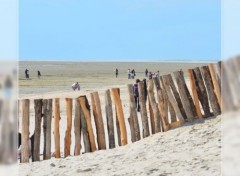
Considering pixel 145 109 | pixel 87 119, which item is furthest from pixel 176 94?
pixel 87 119

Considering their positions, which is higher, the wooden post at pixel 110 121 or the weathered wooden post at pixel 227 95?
the weathered wooden post at pixel 227 95

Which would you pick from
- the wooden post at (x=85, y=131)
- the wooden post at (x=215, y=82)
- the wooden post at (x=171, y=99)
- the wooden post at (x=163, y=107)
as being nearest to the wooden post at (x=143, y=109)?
the wooden post at (x=163, y=107)

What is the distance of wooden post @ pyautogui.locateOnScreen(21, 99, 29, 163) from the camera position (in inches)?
254

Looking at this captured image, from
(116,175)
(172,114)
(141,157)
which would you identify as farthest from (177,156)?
(172,114)

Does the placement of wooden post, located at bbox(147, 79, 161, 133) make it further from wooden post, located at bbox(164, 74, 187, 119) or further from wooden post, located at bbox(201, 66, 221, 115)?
wooden post, located at bbox(201, 66, 221, 115)

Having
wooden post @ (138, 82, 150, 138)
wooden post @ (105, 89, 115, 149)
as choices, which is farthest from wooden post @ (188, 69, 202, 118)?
wooden post @ (105, 89, 115, 149)

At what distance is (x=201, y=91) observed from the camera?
694 centimetres

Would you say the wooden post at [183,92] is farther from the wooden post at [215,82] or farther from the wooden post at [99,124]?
the wooden post at [99,124]

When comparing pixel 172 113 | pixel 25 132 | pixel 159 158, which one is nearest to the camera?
pixel 159 158

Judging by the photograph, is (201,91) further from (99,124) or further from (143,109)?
(99,124)

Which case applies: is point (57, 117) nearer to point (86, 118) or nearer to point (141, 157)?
point (86, 118)

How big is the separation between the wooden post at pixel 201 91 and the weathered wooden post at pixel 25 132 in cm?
251

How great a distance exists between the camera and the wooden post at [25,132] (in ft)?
21.1

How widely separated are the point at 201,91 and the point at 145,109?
89 cm
